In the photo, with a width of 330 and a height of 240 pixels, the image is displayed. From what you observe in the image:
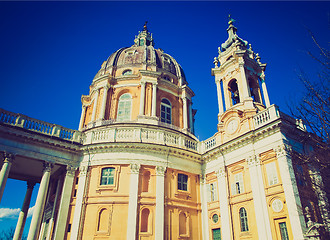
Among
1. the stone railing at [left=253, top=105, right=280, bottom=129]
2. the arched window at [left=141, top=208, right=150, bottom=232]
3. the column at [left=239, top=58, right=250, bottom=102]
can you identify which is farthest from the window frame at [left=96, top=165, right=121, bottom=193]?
the column at [left=239, top=58, right=250, bottom=102]

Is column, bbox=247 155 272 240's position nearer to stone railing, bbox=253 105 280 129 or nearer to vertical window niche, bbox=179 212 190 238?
stone railing, bbox=253 105 280 129

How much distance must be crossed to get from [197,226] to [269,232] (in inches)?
226

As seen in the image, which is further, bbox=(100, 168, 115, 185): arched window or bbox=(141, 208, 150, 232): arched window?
bbox=(100, 168, 115, 185): arched window

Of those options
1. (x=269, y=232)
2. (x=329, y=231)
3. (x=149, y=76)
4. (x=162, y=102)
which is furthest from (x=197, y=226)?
(x=149, y=76)

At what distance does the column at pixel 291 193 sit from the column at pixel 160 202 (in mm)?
7790

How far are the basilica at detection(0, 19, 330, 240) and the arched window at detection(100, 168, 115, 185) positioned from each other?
0.23 feet

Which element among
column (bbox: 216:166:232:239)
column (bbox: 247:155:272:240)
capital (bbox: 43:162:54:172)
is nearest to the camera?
column (bbox: 247:155:272:240)

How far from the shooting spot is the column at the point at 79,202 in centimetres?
1641

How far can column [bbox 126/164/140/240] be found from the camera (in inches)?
640

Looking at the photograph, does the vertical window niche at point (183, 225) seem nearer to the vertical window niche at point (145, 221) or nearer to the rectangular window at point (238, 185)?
the vertical window niche at point (145, 221)

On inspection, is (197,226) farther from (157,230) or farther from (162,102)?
(162,102)

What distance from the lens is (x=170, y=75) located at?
1094 inches

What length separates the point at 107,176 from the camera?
18.1 metres

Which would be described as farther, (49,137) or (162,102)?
(162,102)
